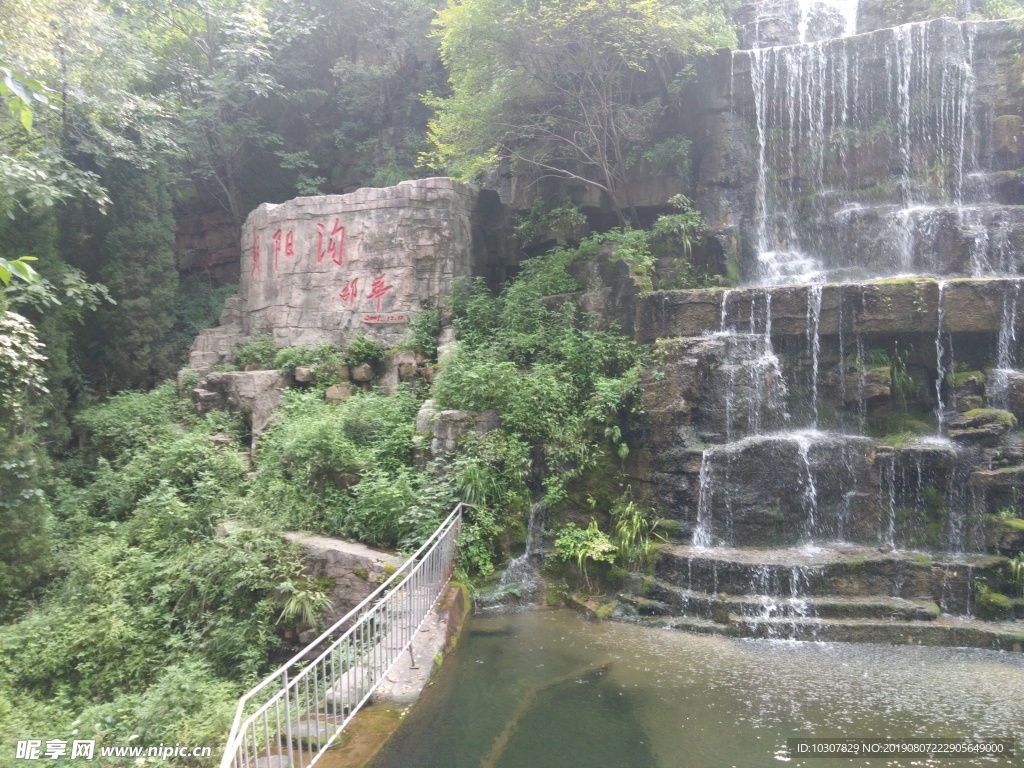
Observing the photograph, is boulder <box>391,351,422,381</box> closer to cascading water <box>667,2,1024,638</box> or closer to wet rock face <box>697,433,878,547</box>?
cascading water <box>667,2,1024,638</box>

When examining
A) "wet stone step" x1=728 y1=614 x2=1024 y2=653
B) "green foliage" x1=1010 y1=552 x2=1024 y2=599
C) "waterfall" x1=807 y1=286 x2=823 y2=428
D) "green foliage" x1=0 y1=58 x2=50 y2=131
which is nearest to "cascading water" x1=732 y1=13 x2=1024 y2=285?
"waterfall" x1=807 y1=286 x2=823 y2=428

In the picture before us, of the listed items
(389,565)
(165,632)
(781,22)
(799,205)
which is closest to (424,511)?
(389,565)

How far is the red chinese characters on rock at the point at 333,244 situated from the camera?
49.9ft

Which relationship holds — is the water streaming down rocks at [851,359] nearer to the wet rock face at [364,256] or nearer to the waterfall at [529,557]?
the waterfall at [529,557]

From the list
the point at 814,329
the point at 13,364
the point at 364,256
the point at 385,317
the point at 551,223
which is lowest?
the point at 13,364

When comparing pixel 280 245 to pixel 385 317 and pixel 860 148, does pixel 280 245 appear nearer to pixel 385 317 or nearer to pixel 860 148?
pixel 385 317

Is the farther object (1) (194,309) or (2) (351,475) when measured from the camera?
(1) (194,309)

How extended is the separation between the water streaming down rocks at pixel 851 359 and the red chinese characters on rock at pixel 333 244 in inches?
266

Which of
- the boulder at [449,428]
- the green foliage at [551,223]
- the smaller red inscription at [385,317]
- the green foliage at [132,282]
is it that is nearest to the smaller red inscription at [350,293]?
the smaller red inscription at [385,317]

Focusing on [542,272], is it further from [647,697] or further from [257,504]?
[647,697]

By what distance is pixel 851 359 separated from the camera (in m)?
10.8

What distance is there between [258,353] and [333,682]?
1124 cm

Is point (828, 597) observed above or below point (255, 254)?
below

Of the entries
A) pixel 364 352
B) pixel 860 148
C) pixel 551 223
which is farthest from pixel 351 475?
pixel 860 148
